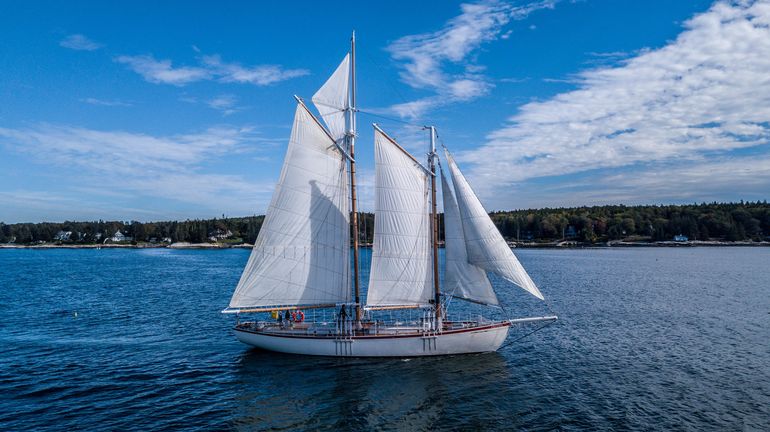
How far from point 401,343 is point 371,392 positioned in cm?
565

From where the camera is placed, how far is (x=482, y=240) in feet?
110

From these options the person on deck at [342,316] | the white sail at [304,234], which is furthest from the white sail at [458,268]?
the person on deck at [342,316]

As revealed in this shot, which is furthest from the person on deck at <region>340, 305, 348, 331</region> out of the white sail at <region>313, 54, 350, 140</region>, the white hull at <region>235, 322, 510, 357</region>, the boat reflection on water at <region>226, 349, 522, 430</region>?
the white sail at <region>313, 54, 350, 140</region>

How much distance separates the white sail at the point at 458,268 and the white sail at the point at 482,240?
0.61 m

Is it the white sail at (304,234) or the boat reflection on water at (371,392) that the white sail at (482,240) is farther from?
the white sail at (304,234)

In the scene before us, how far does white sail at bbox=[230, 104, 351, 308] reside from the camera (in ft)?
113

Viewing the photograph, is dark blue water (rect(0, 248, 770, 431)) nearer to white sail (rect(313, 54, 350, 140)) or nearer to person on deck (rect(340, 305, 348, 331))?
person on deck (rect(340, 305, 348, 331))

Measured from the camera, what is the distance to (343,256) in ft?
119

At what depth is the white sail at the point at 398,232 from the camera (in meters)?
34.8

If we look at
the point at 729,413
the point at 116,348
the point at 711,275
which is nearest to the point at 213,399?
the point at 116,348

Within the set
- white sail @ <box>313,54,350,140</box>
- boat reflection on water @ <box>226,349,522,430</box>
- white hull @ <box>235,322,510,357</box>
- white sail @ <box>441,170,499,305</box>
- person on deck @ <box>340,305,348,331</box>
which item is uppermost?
white sail @ <box>313,54,350,140</box>

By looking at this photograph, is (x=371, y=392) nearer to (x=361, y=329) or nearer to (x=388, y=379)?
(x=388, y=379)

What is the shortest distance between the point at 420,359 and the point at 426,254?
7401mm

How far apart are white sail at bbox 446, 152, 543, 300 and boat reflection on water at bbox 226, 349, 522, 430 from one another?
6326 millimetres
